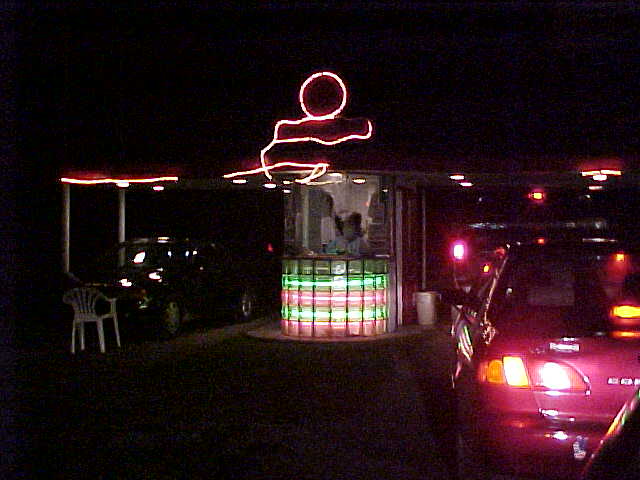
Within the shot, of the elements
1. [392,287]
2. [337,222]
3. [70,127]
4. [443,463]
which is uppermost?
[70,127]

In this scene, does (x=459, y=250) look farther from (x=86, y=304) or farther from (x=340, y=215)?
(x=86, y=304)

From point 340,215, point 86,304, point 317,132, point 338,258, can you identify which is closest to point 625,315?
point 317,132

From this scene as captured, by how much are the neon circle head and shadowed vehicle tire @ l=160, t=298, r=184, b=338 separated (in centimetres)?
355

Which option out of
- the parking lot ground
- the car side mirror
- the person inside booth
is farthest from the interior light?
the person inside booth

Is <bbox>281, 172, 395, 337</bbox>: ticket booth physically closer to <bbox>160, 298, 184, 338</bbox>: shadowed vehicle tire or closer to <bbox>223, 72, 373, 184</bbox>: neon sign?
<bbox>223, 72, 373, 184</bbox>: neon sign

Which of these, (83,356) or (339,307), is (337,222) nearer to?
(339,307)

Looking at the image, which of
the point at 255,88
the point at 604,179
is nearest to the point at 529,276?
the point at 604,179

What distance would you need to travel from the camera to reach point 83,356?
44.7 feet

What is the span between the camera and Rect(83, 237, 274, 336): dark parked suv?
14.7m

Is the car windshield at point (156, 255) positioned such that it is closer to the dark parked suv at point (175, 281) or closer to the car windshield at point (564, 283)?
the dark parked suv at point (175, 281)

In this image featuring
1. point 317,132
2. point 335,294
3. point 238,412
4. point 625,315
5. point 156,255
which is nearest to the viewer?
point 625,315

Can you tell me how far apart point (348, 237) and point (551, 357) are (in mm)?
9428

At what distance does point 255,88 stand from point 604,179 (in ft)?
42.3

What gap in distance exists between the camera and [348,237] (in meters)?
15.2
